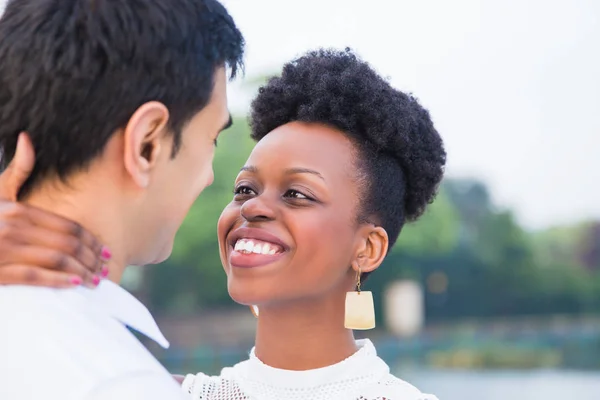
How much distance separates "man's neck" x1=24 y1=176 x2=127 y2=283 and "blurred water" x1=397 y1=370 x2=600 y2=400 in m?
23.9

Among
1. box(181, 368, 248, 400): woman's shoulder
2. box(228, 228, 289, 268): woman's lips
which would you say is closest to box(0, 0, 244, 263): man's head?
box(228, 228, 289, 268): woman's lips

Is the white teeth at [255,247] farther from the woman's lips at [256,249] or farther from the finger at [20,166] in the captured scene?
the finger at [20,166]

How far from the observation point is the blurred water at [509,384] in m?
25.4

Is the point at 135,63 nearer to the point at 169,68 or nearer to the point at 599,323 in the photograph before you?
the point at 169,68

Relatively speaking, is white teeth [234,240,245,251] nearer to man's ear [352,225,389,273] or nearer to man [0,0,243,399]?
man's ear [352,225,389,273]

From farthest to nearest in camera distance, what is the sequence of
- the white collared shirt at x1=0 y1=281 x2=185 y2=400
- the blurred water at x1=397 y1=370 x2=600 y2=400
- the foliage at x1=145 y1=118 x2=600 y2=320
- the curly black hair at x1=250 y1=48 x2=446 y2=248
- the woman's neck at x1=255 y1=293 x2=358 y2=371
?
the foliage at x1=145 y1=118 x2=600 y2=320, the blurred water at x1=397 y1=370 x2=600 y2=400, the curly black hair at x1=250 y1=48 x2=446 y2=248, the woman's neck at x1=255 y1=293 x2=358 y2=371, the white collared shirt at x1=0 y1=281 x2=185 y2=400

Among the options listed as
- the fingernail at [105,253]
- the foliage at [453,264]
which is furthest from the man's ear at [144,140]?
the foliage at [453,264]

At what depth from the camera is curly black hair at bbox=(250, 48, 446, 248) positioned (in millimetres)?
2521

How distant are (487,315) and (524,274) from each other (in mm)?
2368

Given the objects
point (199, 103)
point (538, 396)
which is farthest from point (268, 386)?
point (538, 396)

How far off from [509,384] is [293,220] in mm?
A: 26372

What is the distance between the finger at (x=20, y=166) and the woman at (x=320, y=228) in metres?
1.12

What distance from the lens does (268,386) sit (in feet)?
8.04

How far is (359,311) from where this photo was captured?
243cm
